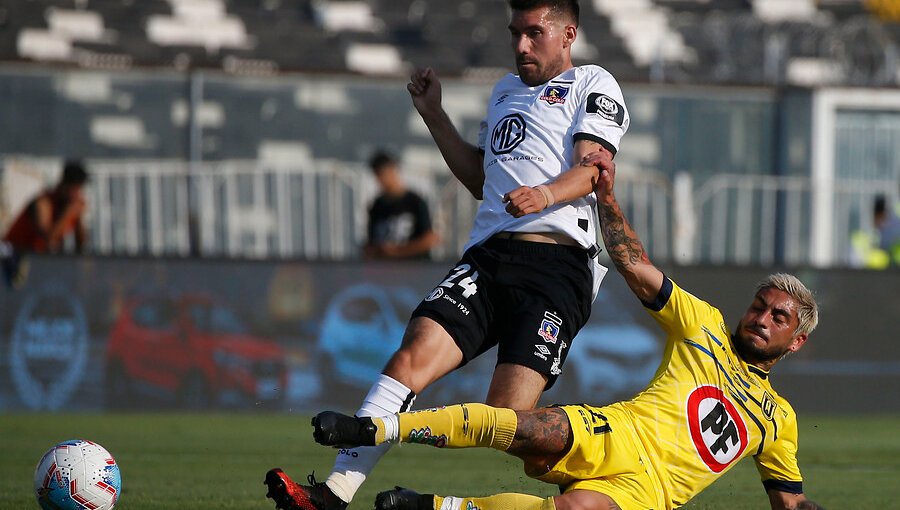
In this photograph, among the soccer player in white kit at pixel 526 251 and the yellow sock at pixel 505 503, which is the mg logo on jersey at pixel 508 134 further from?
the yellow sock at pixel 505 503

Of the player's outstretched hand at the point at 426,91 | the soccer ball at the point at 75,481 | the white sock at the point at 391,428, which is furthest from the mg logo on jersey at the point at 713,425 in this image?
the soccer ball at the point at 75,481

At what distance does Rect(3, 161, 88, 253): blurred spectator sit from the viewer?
1421 centimetres

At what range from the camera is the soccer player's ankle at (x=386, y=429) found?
5203mm

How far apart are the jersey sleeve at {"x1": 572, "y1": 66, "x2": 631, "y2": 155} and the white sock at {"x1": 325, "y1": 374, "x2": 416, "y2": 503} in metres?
Answer: 1.37

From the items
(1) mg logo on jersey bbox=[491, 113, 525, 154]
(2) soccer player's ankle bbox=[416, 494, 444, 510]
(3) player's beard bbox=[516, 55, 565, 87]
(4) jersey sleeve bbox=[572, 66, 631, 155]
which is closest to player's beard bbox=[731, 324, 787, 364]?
(4) jersey sleeve bbox=[572, 66, 631, 155]

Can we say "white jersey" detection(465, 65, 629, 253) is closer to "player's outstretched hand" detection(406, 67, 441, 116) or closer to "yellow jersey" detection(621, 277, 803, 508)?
"player's outstretched hand" detection(406, 67, 441, 116)

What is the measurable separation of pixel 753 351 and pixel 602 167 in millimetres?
1068

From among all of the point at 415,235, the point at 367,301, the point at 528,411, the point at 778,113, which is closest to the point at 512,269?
the point at 528,411

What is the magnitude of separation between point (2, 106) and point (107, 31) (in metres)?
4.07

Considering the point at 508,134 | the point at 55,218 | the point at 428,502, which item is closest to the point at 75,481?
the point at 428,502

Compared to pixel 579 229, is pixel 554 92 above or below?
above

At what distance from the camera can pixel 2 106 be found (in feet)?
54.6

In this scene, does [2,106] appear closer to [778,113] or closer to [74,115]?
[74,115]

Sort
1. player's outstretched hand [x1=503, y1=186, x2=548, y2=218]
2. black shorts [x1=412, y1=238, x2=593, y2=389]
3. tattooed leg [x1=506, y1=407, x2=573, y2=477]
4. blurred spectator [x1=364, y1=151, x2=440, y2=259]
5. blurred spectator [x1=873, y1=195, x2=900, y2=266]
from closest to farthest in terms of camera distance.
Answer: tattooed leg [x1=506, y1=407, x2=573, y2=477], player's outstretched hand [x1=503, y1=186, x2=548, y2=218], black shorts [x1=412, y1=238, x2=593, y2=389], blurred spectator [x1=364, y1=151, x2=440, y2=259], blurred spectator [x1=873, y1=195, x2=900, y2=266]
